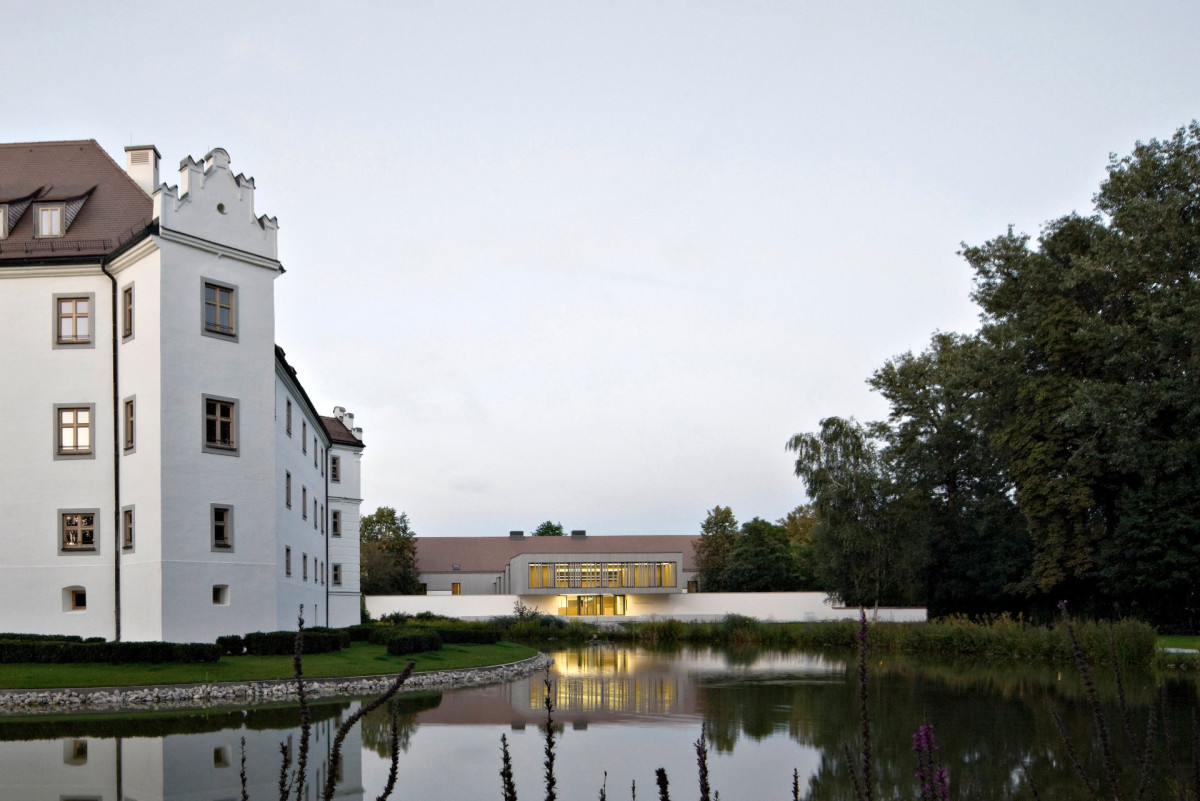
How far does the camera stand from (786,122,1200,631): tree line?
108 ft

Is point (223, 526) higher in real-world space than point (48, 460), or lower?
lower

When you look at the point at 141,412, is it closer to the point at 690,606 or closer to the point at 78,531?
the point at 78,531

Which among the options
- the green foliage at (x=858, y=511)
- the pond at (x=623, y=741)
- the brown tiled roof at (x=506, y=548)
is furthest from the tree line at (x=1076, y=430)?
the brown tiled roof at (x=506, y=548)

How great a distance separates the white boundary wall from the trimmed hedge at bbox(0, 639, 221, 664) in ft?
117

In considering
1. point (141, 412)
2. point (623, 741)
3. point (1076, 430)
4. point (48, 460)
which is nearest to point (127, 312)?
point (141, 412)

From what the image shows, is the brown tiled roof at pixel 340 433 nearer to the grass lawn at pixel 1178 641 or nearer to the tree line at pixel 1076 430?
the tree line at pixel 1076 430

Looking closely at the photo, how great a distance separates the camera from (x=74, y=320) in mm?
25891

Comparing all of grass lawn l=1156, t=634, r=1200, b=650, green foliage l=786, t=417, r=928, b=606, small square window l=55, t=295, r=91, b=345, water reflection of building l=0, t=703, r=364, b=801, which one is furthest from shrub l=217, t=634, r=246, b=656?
green foliage l=786, t=417, r=928, b=606

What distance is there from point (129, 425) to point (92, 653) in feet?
19.3

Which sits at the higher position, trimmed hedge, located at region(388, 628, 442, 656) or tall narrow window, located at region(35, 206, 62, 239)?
tall narrow window, located at region(35, 206, 62, 239)

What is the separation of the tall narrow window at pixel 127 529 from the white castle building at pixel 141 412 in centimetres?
5

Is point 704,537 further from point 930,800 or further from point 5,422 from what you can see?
point 930,800

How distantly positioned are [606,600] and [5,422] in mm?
48785

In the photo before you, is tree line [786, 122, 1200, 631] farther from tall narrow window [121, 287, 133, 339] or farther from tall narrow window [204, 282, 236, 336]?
tall narrow window [121, 287, 133, 339]
